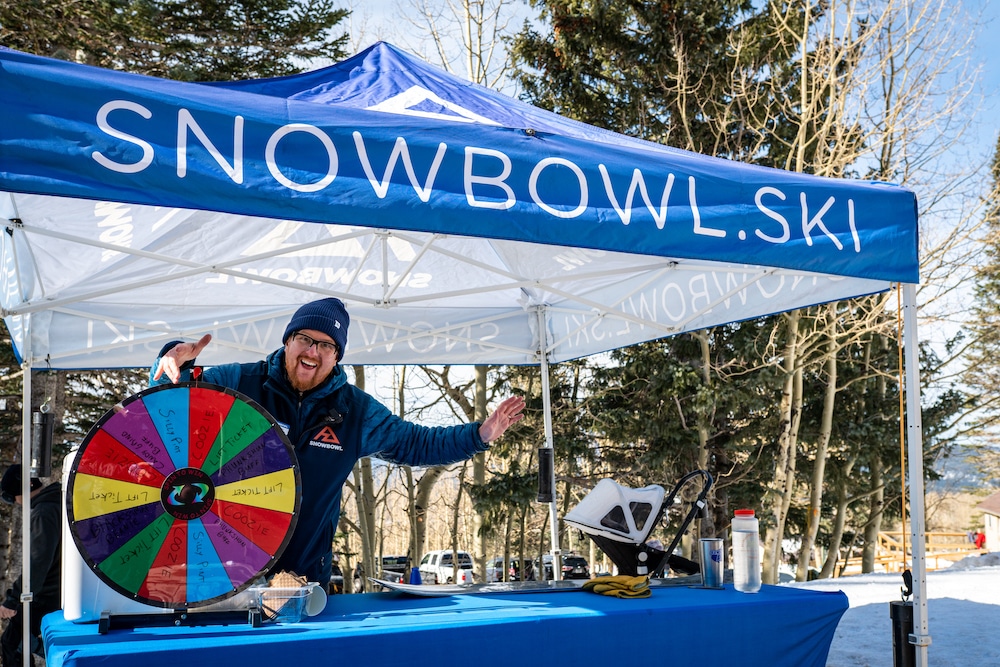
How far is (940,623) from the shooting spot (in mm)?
5570

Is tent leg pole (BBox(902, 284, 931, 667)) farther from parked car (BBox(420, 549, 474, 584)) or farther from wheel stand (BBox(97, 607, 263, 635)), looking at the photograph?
parked car (BBox(420, 549, 474, 584))

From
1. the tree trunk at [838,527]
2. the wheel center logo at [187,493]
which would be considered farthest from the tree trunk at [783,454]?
the wheel center logo at [187,493]

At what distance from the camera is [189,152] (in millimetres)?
2246

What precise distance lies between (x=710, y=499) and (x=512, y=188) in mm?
10962

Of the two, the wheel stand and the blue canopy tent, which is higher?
the blue canopy tent

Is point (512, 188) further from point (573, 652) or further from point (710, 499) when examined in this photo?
point (710, 499)

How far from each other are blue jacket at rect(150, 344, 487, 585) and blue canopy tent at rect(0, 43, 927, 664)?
699 millimetres

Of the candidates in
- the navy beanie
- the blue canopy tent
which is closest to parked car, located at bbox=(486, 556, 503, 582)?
the blue canopy tent

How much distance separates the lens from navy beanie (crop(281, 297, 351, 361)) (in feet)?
9.62

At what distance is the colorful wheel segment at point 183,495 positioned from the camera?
2193mm

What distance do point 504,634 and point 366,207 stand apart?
1313 mm

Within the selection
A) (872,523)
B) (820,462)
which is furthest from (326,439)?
(872,523)

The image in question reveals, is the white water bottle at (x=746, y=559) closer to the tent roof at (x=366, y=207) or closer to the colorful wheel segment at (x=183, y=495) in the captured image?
the tent roof at (x=366, y=207)

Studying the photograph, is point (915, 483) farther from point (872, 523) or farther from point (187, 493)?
point (872, 523)
